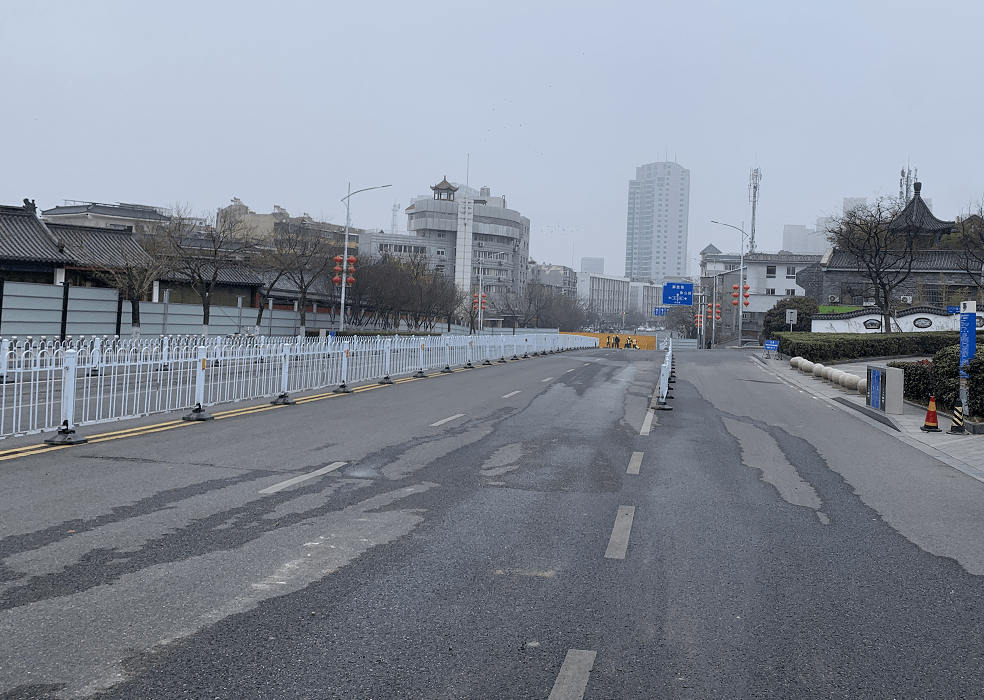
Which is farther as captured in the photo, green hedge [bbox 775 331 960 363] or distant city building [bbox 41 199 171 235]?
distant city building [bbox 41 199 171 235]

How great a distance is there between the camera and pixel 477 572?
6047 millimetres

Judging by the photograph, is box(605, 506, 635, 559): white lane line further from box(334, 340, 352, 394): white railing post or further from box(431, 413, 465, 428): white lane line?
box(334, 340, 352, 394): white railing post

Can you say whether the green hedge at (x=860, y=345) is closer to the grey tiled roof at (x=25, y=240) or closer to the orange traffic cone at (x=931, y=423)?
the orange traffic cone at (x=931, y=423)

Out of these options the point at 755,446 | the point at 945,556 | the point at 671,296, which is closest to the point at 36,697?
the point at 945,556

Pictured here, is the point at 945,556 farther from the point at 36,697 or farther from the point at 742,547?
the point at 36,697

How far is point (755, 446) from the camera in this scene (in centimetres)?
1352

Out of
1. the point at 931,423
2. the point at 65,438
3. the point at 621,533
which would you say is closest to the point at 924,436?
the point at 931,423

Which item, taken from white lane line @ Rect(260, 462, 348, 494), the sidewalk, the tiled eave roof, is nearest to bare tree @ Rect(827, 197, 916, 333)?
the tiled eave roof

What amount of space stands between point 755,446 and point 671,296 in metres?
59.6

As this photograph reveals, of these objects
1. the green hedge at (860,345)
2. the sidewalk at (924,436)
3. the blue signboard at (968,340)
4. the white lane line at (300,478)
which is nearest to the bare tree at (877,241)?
the green hedge at (860,345)

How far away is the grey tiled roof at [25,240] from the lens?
3628cm

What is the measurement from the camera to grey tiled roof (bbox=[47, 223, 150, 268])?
1512 inches

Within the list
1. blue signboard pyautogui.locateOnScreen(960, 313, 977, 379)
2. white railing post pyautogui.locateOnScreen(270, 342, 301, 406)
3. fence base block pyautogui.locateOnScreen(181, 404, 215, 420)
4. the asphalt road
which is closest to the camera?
the asphalt road

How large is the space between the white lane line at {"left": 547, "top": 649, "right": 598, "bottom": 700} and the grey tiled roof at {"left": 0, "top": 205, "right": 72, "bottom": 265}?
Result: 38.1m
